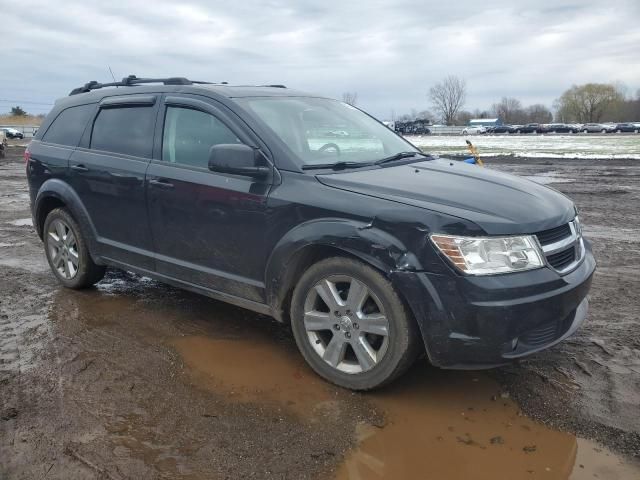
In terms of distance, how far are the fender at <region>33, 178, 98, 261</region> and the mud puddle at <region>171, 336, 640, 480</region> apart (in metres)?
1.61

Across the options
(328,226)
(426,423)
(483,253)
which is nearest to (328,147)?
(328,226)

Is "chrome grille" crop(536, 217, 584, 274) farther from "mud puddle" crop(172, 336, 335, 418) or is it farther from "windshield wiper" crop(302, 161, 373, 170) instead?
"mud puddle" crop(172, 336, 335, 418)

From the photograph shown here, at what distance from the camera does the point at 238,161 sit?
365cm

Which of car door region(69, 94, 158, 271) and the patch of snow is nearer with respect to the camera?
car door region(69, 94, 158, 271)

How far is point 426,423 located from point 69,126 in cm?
434

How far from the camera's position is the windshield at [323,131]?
3.99 m

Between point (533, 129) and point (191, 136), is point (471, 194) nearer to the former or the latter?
point (191, 136)

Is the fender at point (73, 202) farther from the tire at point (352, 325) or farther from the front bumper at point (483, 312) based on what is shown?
the front bumper at point (483, 312)

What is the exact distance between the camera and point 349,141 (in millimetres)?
4359

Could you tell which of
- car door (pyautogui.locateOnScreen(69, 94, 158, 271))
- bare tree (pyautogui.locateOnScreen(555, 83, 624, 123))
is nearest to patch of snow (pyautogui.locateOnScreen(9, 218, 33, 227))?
car door (pyautogui.locateOnScreen(69, 94, 158, 271))

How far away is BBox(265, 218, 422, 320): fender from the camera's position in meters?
3.16

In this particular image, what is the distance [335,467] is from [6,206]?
1087 cm

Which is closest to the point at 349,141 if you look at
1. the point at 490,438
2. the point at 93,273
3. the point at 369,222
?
the point at 369,222

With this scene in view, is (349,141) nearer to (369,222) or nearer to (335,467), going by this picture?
(369,222)
